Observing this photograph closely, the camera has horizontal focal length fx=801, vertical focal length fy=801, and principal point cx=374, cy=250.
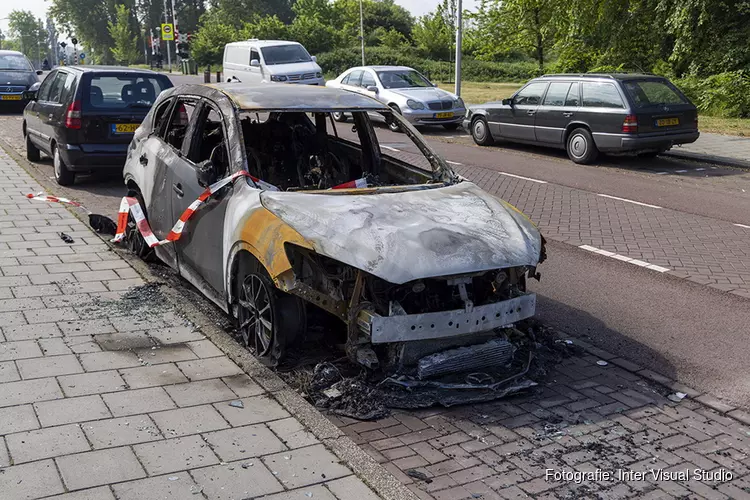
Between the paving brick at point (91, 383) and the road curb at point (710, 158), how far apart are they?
46.8ft

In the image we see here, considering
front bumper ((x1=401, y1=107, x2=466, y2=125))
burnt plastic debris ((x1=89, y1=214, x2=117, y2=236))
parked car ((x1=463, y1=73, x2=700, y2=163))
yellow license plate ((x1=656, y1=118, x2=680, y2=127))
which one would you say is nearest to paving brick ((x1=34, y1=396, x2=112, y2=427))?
burnt plastic debris ((x1=89, y1=214, x2=117, y2=236))

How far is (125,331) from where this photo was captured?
6.00 metres

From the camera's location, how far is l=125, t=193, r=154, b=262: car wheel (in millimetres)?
7902

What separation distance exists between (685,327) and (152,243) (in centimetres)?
470

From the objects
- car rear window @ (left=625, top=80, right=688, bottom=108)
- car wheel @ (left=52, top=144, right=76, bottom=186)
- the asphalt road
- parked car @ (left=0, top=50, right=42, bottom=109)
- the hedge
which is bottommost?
the asphalt road

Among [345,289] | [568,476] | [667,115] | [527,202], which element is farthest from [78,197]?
[667,115]

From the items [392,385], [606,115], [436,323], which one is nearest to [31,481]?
[392,385]

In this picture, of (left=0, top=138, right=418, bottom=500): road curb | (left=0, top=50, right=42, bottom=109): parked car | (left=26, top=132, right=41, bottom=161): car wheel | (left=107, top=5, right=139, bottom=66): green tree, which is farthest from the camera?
(left=107, top=5, right=139, bottom=66): green tree

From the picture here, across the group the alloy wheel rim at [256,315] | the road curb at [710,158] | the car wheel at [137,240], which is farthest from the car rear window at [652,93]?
the alloy wheel rim at [256,315]

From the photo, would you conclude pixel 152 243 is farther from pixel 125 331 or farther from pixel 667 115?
pixel 667 115

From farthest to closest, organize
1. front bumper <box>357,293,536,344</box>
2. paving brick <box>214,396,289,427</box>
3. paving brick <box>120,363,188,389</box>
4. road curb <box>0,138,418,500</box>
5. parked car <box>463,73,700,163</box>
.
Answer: parked car <box>463,73,700,163</box>
paving brick <box>120,363,188,389</box>
front bumper <box>357,293,536,344</box>
paving brick <box>214,396,289,427</box>
road curb <box>0,138,418,500</box>

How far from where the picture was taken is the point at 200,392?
4.97m

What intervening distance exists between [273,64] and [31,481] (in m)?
27.4

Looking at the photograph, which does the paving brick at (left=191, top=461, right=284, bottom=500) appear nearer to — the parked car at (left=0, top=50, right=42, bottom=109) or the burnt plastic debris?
the burnt plastic debris
